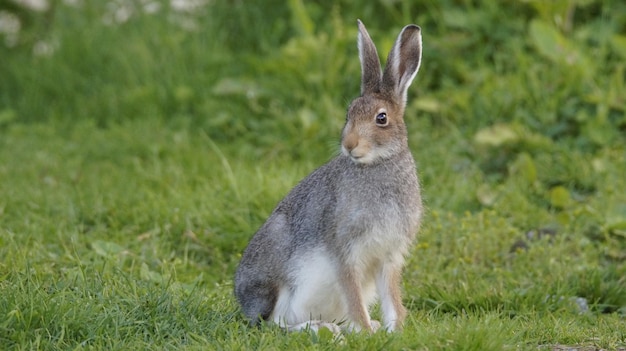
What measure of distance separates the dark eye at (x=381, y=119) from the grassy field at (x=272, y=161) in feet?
3.00

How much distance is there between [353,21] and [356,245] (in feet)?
15.6

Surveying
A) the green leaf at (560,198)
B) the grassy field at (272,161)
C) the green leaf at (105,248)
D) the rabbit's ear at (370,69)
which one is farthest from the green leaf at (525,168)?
the green leaf at (105,248)

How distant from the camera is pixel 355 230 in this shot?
4.48 m

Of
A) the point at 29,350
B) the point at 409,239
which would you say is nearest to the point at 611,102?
the point at 409,239

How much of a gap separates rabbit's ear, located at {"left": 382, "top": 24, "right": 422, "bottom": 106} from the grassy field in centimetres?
108

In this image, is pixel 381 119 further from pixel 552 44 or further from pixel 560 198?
pixel 552 44

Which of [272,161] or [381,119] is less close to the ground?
[381,119]

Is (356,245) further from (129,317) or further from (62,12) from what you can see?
(62,12)

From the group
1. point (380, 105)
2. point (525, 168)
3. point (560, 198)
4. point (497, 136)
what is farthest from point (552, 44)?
point (380, 105)

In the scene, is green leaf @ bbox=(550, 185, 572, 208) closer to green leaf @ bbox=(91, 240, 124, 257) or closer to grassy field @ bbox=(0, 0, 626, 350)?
grassy field @ bbox=(0, 0, 626, 350)

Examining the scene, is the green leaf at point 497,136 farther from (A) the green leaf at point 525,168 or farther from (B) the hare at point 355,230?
(B) the hare at point 355,230

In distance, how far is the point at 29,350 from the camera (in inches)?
160

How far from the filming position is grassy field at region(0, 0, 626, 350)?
4543mm

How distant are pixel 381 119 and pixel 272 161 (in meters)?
3.12
